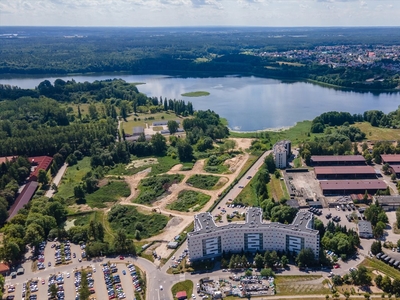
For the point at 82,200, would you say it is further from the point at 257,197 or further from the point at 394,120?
the point at 394,120

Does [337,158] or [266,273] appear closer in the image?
[266,273]

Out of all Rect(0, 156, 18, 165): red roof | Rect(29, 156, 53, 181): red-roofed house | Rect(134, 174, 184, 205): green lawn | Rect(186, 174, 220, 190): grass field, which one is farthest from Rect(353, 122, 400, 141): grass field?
Rect(0, 156, 18, 165): red roof

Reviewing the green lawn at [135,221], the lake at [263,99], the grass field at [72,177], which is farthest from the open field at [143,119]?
the green lawn at [135,221]

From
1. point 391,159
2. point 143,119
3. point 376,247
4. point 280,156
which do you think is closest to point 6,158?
point 143,119

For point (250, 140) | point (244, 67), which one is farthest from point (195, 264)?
point (244, 67)

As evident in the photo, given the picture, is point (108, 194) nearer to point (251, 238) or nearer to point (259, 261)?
point (251, 238)

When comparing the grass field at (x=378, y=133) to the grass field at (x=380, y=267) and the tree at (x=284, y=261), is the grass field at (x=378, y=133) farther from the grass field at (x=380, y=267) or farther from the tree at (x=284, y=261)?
the tree at (x=284, y=261)
